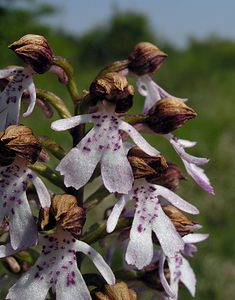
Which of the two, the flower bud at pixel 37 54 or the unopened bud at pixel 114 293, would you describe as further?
the flower bud at pixel 37 54

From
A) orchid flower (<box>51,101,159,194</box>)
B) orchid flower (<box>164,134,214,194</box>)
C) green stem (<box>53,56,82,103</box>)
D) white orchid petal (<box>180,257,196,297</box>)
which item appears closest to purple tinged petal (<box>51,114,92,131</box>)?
orchid flower (<box>51,101,159,194</box>)

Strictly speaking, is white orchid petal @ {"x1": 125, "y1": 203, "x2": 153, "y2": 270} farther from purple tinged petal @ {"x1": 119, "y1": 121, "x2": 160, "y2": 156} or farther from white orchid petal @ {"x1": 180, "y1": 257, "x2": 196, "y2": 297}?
white orchid petal @ {"x1": 180, "y1": 257, "x2": 196, "y2": 297}

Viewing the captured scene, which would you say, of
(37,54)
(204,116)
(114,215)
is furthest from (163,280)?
(204,116)

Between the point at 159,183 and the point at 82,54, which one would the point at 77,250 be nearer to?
the point at 159,183

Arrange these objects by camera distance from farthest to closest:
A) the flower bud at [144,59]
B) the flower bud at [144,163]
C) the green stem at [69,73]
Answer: the flower bud at [144,59] < the green stem at [69,73] < the flower bud at [144,163]

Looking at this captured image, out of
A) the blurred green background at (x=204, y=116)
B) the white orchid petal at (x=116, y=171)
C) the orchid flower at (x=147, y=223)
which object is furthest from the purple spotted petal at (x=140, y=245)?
the blurred green background at (x=204, y=116)

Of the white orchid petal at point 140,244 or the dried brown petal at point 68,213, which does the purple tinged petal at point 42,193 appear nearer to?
the dried brown petal at point 68,213

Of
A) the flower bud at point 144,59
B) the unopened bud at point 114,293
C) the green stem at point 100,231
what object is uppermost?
the flower bud at point 144,59

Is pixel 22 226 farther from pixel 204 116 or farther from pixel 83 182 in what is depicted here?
pixel 204 116
